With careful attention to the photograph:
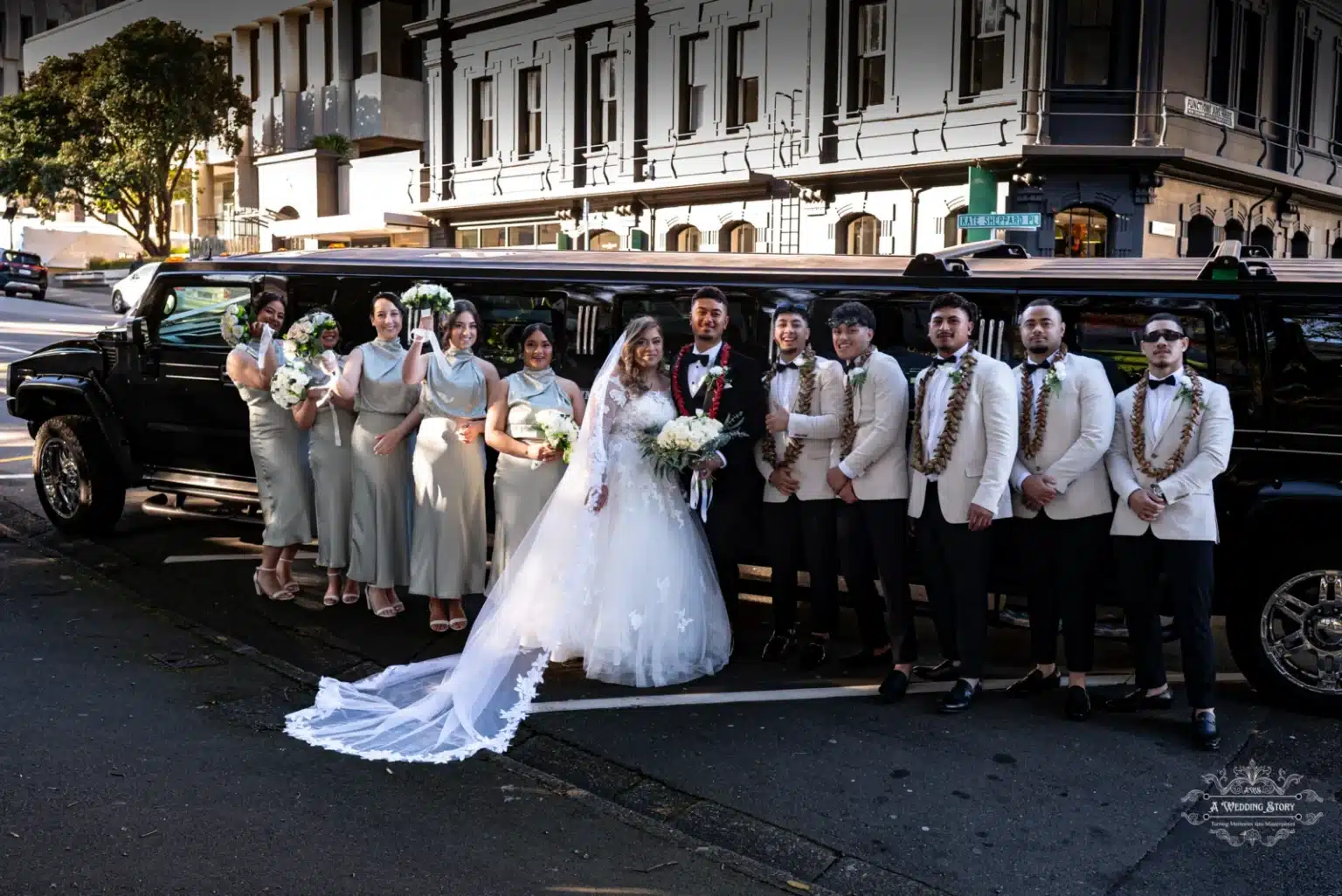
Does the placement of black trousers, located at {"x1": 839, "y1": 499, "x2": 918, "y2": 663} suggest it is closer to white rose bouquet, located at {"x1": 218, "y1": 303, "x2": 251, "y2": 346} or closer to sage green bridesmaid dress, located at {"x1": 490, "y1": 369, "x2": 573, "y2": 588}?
sage green bridesmaid dress, located at {"x1": 490, "y1": 369, "x2": 573, "y2": 588}

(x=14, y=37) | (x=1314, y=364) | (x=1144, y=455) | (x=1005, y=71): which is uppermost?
(x=14, y=37)

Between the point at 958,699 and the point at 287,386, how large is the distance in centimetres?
417

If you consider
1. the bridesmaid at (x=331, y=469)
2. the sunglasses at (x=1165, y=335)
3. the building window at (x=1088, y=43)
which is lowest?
the bridesmaid at (x=331, y=469)

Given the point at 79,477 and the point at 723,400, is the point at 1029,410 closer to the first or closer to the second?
the point at 723,400

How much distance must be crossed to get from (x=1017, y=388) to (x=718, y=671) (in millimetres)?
2045

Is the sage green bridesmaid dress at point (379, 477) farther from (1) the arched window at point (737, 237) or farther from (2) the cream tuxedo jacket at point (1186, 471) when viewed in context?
(1) the arched window at point (737, 237)

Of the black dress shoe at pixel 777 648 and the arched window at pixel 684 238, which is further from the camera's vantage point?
the arched window at pixel 684 238

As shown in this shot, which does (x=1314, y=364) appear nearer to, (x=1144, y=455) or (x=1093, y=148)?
(x=1144, y=455)

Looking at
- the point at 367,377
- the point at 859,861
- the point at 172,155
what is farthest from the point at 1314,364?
the point at 172,155

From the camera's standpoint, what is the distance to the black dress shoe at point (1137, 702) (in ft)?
18.7

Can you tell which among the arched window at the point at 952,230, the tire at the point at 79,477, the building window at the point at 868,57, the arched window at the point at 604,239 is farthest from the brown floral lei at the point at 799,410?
the arched window at the point at 604,239

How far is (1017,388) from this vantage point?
567 centimetres

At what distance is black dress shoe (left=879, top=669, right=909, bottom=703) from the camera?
19.1 feet

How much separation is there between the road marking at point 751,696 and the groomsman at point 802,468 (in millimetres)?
377
